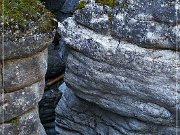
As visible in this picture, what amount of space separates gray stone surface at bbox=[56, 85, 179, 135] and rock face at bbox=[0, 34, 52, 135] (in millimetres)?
834

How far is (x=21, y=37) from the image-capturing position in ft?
8.02

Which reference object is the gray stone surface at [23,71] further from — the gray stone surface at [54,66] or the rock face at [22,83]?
the gray stone surface at [54,66]

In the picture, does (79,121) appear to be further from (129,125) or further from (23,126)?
(23,126)

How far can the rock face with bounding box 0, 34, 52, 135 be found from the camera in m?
2.47

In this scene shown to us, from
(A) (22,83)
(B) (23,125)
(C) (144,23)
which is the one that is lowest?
(B) (23,125)

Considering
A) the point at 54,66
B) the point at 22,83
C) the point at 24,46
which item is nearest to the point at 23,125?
the point at 22,83

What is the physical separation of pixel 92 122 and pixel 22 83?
1.22 m

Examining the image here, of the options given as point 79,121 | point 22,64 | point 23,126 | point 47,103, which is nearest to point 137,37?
point 22,64

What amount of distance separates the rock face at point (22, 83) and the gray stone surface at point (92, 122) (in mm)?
834

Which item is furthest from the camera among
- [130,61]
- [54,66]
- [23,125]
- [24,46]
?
[54,66]

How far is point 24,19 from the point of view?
2.53 m

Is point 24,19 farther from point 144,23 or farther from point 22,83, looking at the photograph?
point 144,23

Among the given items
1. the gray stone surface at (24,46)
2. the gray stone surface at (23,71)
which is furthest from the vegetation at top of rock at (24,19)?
the gray stone surface at (23,71)

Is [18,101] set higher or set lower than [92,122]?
higher
